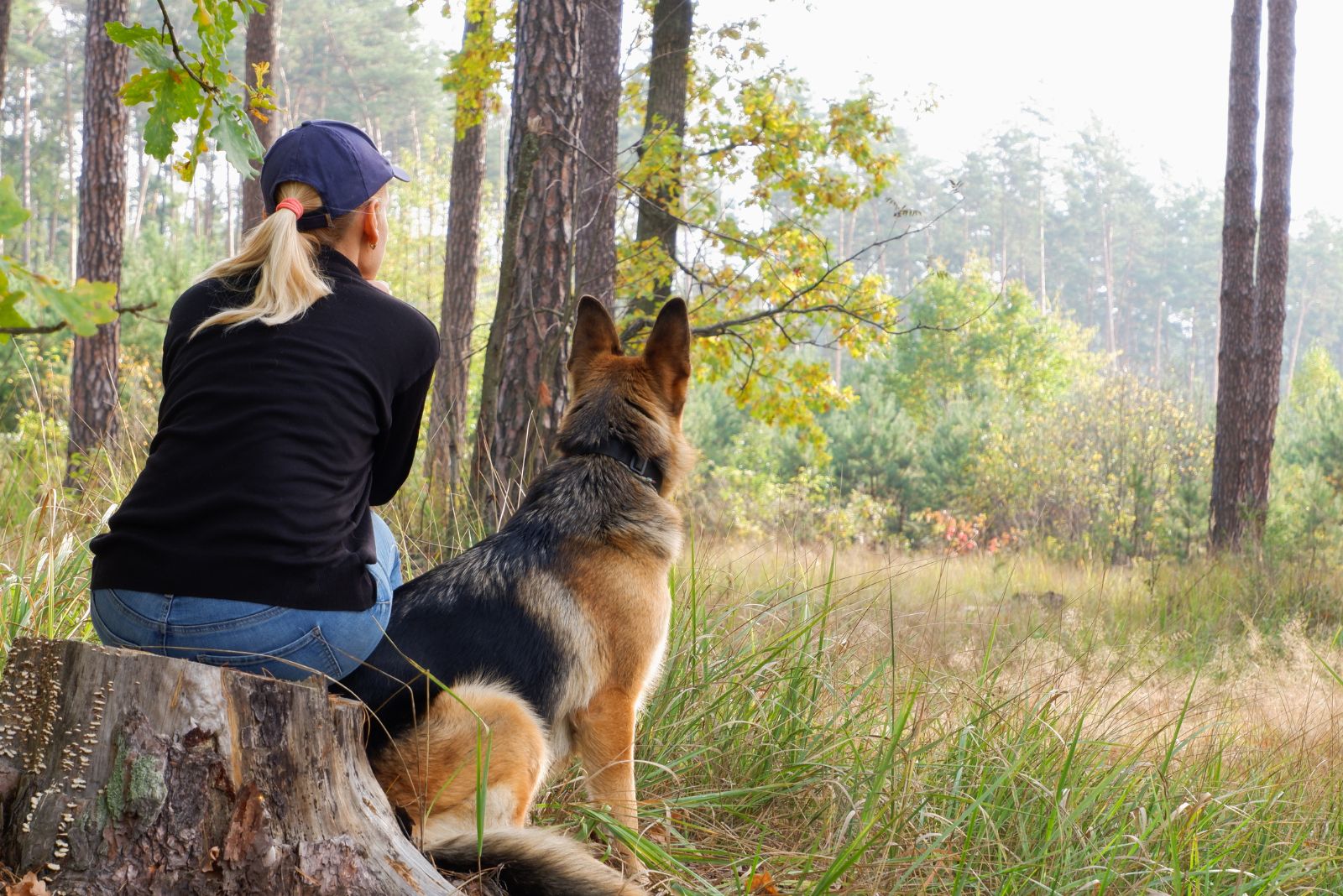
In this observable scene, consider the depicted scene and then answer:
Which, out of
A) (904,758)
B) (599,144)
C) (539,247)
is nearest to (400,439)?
(904,758)

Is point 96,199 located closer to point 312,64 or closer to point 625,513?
point 625,513

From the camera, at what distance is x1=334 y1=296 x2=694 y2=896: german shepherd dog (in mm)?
2699

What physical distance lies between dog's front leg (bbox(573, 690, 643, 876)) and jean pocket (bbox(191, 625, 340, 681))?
0.75 metres

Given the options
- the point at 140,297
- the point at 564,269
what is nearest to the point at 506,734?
the point at 564,269

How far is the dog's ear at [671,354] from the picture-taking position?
3545 mm

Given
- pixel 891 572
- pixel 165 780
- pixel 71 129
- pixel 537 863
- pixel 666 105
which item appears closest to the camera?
pixel 165 780

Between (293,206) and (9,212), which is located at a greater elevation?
(293,206)

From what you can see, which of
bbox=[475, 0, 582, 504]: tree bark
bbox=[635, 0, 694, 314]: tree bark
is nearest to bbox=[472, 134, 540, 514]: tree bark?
bbox=[475, 0, 582, 504]: tree bark

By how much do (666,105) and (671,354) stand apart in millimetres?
8084

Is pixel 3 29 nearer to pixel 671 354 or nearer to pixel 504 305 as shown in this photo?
pixel 504 305

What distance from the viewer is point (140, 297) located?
19688 millimetres

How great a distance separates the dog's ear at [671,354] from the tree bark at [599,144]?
2992mm

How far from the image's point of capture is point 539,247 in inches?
224

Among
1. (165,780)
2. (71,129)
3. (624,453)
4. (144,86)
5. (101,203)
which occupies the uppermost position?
(71,129)
